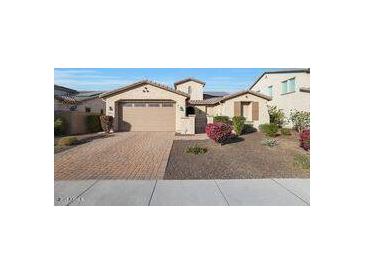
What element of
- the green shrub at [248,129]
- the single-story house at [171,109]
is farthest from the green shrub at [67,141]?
the green shrub at [248,129]

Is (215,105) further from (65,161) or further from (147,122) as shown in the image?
(65,161)

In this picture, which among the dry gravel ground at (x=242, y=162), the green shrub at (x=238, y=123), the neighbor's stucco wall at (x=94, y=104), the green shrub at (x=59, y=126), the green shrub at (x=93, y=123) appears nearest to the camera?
the green shrub at (x=59, y=126)

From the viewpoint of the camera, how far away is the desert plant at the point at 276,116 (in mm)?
8599

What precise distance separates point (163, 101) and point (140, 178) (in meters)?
5.26

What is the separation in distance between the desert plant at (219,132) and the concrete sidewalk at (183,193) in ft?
7.75

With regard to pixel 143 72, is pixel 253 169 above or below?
below

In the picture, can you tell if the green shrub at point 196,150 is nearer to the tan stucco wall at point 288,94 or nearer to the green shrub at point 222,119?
the green shrub at point 222,119

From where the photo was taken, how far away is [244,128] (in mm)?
9445

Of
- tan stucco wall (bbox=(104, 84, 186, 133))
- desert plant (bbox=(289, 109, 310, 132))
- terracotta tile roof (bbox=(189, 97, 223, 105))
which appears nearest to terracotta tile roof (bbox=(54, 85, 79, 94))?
tan stucco wall (bbox=(104, 84, 186, 133))

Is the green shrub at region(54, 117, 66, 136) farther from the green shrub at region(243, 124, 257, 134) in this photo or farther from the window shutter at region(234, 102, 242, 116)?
the window shutter at region(234, 102, 242, 116)

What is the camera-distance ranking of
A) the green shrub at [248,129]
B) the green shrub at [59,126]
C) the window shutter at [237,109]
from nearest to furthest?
the green shrub at [59,126] < the green shrub at [248,129] < the window shutter at [237,109]

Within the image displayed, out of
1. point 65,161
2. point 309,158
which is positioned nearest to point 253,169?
point 309,158

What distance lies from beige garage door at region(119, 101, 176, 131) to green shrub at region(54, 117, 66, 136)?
10.9 ft

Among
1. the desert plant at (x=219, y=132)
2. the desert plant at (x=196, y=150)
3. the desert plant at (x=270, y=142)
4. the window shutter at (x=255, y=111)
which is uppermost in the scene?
the window shutter at (x=255, y=111)
